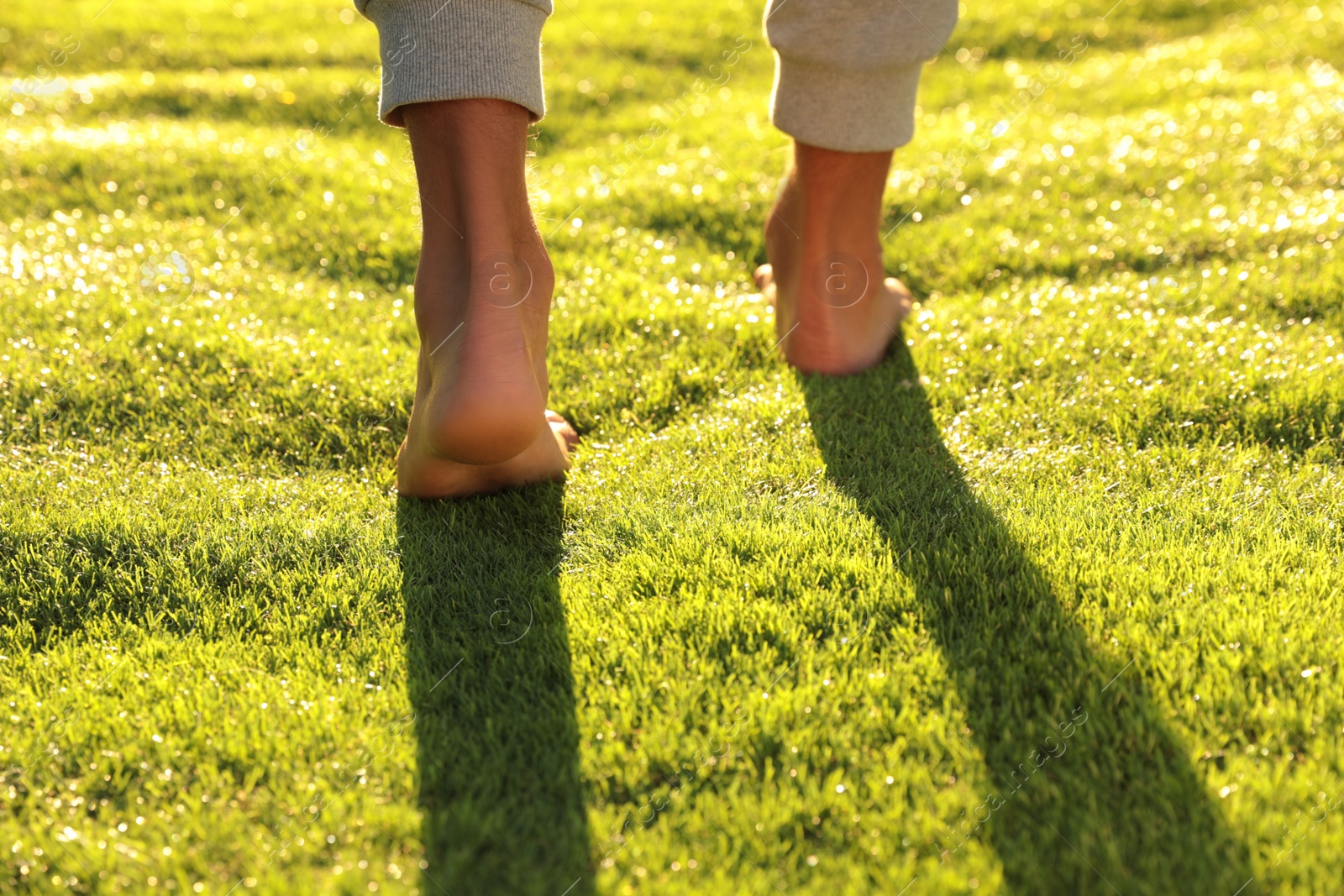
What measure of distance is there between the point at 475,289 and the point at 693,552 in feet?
2.05

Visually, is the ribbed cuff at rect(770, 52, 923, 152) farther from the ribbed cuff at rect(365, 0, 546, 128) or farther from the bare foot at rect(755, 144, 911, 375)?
the ribbed cuff at rect(365, 0, 546, 128)

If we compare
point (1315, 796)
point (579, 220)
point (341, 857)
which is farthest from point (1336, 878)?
point (579, 220)

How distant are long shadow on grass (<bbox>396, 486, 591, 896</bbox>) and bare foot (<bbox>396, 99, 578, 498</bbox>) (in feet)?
0.50

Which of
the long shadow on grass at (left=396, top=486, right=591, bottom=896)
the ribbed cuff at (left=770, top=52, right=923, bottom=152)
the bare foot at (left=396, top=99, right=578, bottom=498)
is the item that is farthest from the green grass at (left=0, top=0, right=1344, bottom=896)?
the ribbed cuff at (left=770, top=52, right=923, bottom=152)

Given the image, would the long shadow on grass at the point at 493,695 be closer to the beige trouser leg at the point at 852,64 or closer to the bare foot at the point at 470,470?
the bare foot at the point at 470,470

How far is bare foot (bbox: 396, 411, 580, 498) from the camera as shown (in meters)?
2.14

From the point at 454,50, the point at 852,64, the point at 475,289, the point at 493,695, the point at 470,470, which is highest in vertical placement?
the point at 852,64

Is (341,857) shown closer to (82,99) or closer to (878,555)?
(878,555)

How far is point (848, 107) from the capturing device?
2549mm

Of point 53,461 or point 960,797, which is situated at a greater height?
point 53,461

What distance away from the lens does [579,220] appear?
364cm

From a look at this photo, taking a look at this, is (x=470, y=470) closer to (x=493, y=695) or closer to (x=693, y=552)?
(x=693, y=552)

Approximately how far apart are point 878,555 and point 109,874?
1.28 meters

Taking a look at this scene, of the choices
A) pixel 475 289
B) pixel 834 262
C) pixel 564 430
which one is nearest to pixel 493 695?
pixel 475 289
